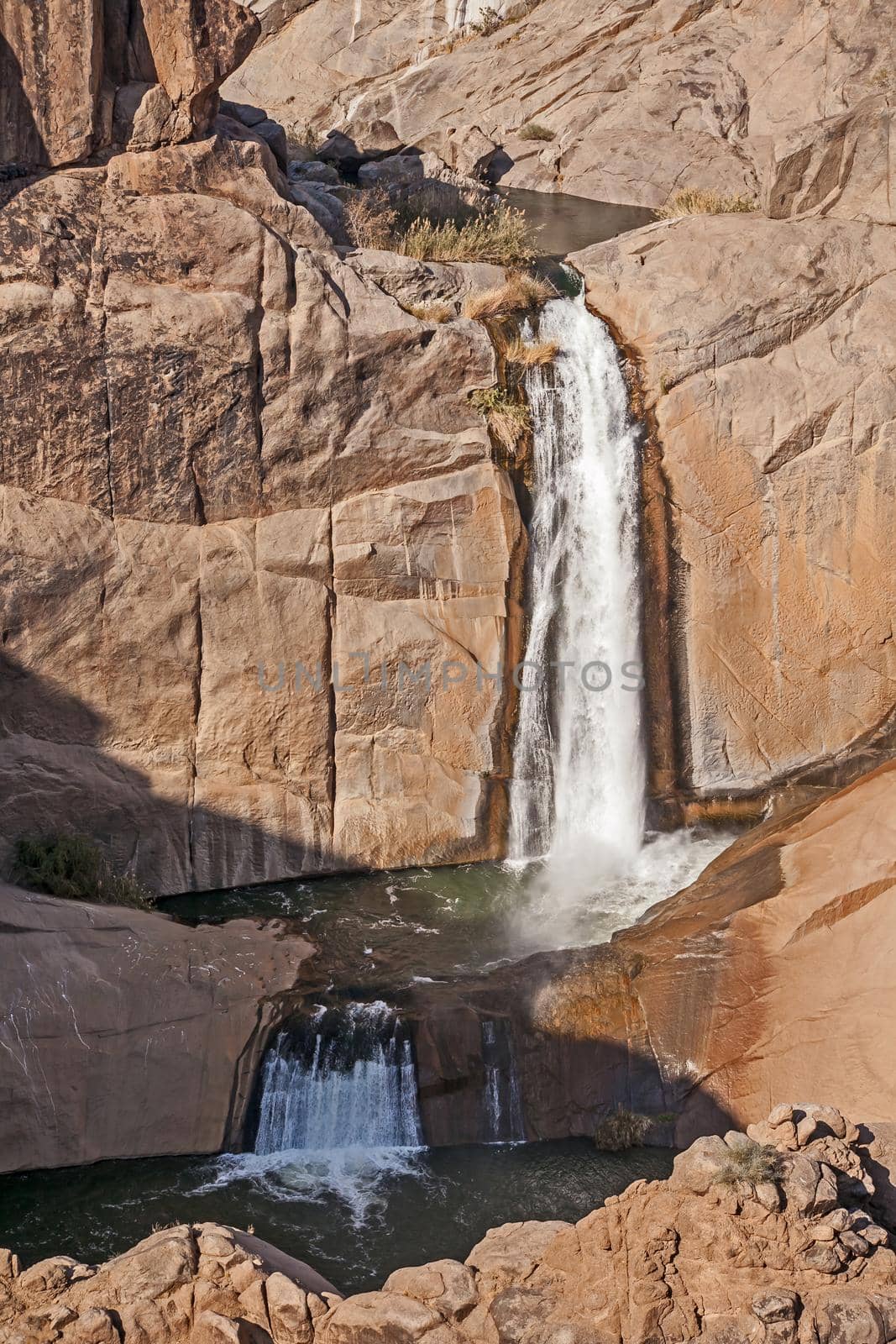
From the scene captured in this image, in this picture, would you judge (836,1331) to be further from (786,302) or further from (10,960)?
(786,302)

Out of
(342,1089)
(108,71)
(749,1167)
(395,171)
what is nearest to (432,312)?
(108,71)

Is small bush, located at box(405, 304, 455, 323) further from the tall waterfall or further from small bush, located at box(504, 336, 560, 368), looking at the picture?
the tall waterfall

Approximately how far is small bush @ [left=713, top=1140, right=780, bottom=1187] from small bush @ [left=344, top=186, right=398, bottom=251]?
44.4ft

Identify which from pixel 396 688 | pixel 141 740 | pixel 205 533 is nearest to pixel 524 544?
pixel 396 688

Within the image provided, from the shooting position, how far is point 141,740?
1544cm

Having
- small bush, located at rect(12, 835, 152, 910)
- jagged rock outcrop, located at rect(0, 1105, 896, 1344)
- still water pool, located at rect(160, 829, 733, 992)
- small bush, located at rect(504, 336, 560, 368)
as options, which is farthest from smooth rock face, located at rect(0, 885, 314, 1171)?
small bush, located at rect(504, 336, 560, 368)

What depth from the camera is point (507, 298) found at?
17.4 metres

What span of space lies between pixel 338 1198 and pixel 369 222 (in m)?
13.1

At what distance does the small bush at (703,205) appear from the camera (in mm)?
20141

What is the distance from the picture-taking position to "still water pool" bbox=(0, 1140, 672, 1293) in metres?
10.2

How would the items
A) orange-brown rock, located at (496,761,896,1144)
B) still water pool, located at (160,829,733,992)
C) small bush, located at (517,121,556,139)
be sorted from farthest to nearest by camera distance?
1. small bush, located at (517,121,556,139)
2. still water pool, located at (160,829,733,992)
3. orange-brown rock, located at (496,761,896,1144)

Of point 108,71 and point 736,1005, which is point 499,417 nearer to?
point 108,71

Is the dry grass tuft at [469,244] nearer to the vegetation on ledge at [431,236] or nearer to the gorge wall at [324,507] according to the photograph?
the vegetation on ledge at [431,236]

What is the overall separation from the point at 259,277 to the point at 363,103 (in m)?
14.9
